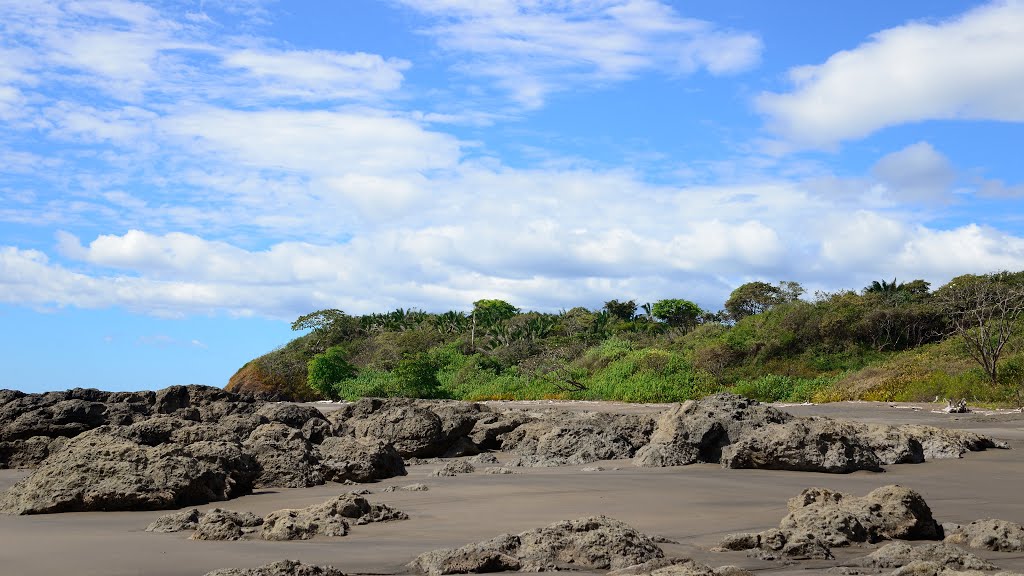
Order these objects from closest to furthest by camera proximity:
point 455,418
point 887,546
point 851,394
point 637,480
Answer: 1. point 887,546
2. point 637,480
3. point 455,418
4. point 851,394

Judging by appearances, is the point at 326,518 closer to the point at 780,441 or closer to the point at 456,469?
the point at 456,469

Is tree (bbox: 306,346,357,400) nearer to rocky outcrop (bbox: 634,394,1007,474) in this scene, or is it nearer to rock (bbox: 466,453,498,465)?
rock (bbox: 466,453,498,465)

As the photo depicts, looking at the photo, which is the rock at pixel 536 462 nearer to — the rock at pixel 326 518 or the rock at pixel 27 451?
the rock at pixel 326 518

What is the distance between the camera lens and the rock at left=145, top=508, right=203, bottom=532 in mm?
7229

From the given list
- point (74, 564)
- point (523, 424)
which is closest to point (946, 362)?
point (523, 424)

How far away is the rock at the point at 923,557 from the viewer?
5.45 m

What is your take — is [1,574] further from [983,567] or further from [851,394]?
[851,394]

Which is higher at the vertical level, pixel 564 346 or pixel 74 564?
pixel 564 346

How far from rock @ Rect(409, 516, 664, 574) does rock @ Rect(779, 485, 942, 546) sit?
137 cm

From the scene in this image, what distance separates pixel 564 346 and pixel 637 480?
113ft

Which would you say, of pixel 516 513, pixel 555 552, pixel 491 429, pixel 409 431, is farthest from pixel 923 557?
pixel 491 429

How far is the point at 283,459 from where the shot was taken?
10797 mm

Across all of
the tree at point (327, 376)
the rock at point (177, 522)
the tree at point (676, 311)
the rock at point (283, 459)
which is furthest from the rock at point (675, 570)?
the tree at point (676, 311)

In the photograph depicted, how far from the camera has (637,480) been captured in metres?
10.2
